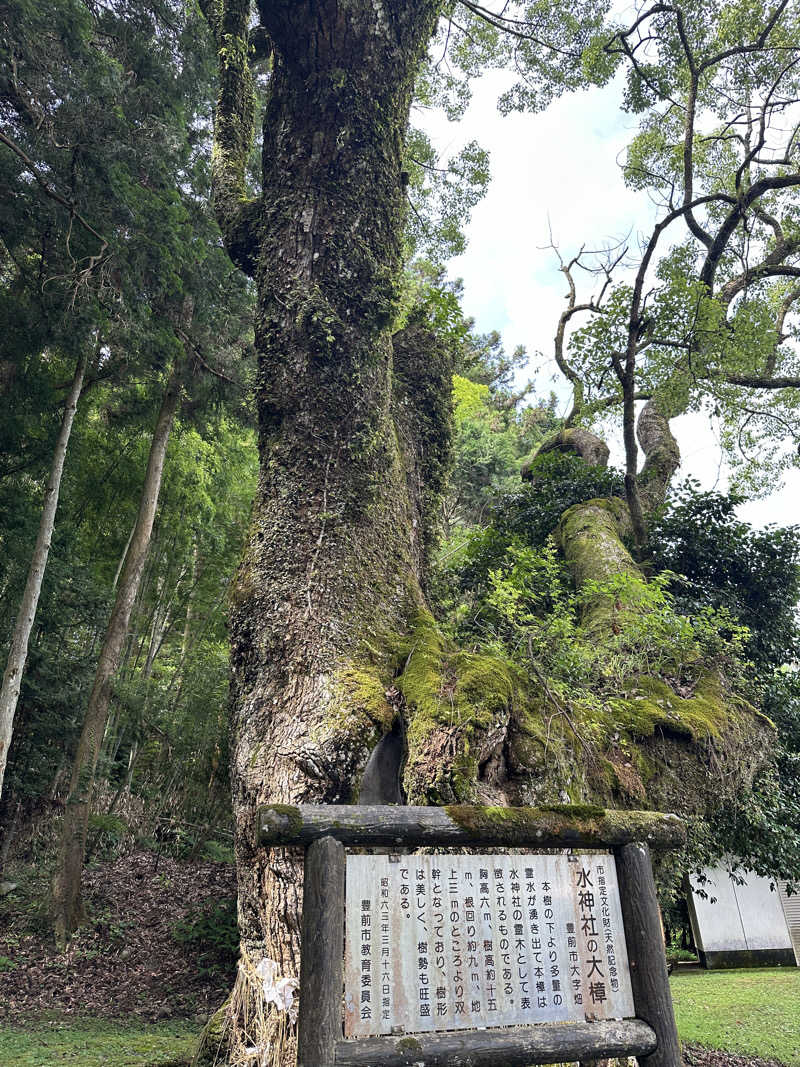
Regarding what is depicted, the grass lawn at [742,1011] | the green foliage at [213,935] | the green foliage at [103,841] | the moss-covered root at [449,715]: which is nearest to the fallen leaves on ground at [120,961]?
the green foliage at [213,935]

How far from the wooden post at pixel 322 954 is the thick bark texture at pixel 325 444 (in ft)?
3.04

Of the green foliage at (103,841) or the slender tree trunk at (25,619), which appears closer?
the slender tree trunk at (25,619)

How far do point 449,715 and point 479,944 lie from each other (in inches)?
45.9

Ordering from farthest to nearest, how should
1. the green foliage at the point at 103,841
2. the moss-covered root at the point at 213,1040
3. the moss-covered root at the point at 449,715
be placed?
1. the green foliage at the point at 103,841
2. the moss-covered root at the point at 213,1040
3. the moss-covered root at the point at 449,715

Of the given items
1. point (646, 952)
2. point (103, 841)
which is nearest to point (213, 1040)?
point (646, 952)

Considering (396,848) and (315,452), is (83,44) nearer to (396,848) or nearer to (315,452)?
(315,452)

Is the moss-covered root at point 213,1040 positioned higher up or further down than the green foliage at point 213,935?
further down

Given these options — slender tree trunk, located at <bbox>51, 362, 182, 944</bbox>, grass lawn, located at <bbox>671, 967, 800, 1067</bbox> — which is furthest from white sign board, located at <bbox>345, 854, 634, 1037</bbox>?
slender tree trunk, located at <bbox>51, 362, 182, 944</bbox>

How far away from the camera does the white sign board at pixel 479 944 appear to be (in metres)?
2.01

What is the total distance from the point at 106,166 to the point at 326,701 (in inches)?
232

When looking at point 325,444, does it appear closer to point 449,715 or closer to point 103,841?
point 449,715

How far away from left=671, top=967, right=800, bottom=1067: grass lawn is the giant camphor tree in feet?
8.95

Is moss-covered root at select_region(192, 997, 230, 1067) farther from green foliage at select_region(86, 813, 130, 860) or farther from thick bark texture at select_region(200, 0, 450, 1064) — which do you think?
green foliage at select_region(86, 813, 130, 860)

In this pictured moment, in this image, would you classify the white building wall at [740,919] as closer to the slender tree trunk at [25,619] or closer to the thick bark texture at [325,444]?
the thick bark texture at [325,444]
